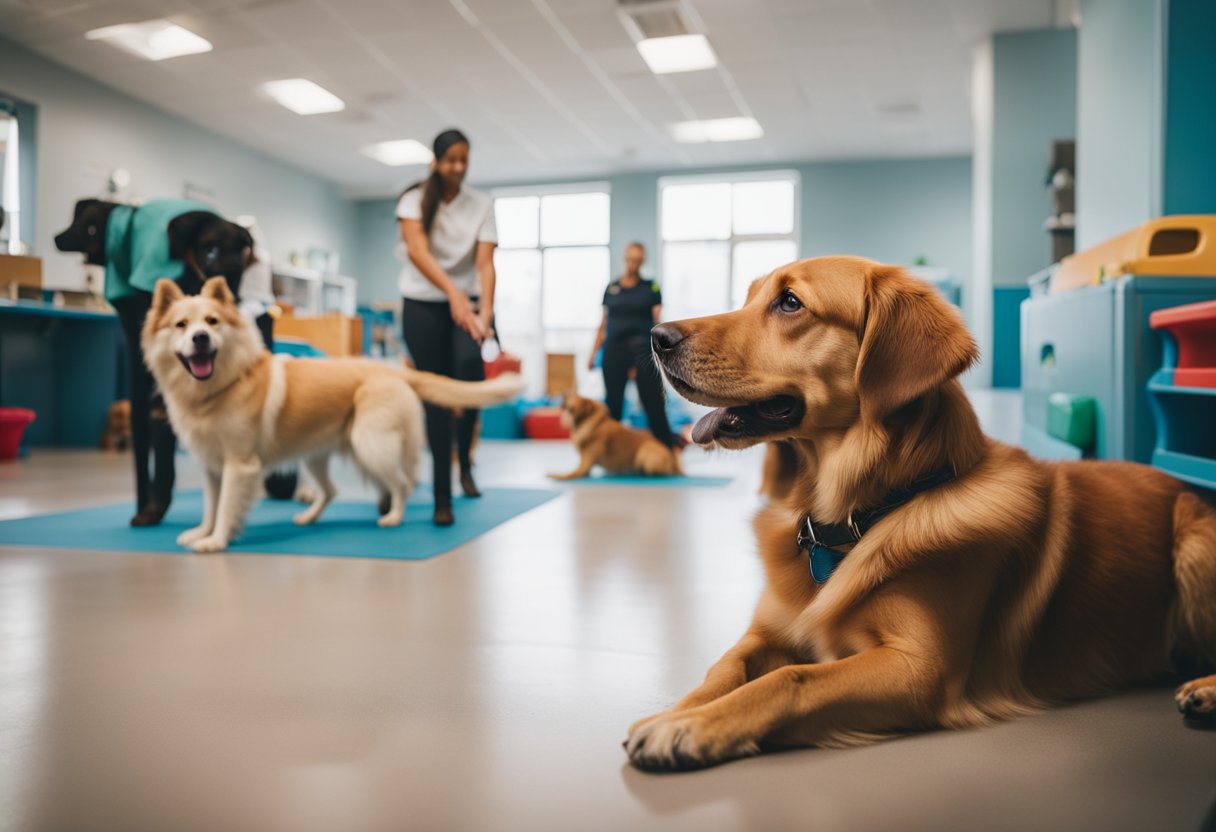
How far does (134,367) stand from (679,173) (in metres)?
9.30

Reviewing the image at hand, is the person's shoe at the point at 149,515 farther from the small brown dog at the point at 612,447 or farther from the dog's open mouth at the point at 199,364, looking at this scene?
the small brown dog at the point at 612,447

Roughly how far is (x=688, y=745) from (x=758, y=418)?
1.70 feet

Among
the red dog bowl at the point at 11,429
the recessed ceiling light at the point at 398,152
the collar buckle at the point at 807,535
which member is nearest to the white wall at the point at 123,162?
the recessed ceiling light at the point at 398,152

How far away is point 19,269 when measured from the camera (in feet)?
18.4

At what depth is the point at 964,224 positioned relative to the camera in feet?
34.8

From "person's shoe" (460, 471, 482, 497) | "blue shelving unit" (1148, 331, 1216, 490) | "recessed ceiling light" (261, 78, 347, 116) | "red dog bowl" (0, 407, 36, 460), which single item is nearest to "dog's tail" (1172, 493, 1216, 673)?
"blue shelving unit" (1148, 331, 1216, 490)

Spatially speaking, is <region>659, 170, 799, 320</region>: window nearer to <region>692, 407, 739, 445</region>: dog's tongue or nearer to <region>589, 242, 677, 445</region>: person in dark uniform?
<region>589, 242, 677, 445</region>: person in dark uniform

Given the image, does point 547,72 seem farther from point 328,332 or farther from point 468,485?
point 468,485

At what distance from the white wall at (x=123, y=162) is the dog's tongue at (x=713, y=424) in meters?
7.20

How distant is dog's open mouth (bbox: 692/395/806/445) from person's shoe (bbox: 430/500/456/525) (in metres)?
2.09

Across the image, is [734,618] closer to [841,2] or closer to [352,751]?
[352,751]

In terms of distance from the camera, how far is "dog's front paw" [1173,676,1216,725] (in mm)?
1170

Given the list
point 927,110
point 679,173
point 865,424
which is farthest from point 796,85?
point 865,424

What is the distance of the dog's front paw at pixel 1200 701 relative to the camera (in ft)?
3.84
